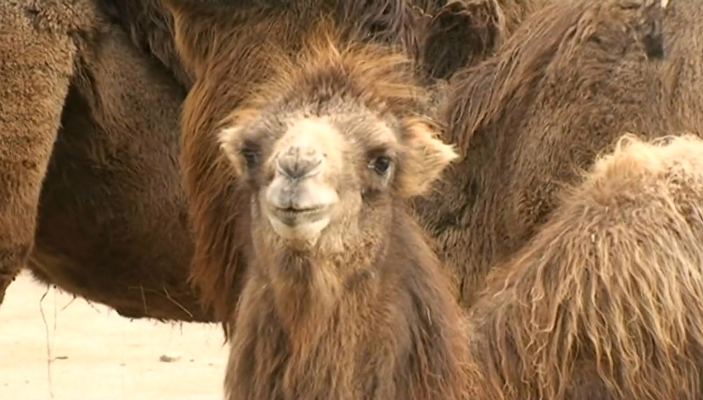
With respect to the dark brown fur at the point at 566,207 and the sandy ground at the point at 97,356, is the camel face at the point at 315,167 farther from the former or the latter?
the sandy ground at the point at 97,356

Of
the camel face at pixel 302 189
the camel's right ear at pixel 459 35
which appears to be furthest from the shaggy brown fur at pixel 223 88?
the camel face at pixel 302 189

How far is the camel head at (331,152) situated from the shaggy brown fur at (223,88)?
65 centimetres

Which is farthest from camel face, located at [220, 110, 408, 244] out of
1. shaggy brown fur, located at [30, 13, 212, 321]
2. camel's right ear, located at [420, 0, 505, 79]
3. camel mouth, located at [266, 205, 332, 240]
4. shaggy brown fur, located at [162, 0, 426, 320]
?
shaggy brown fur, located at [30, 13, 212, 321]

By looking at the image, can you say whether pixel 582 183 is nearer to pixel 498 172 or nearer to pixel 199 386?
pixel 498 172

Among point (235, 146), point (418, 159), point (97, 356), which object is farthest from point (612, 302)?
point (97, 356)

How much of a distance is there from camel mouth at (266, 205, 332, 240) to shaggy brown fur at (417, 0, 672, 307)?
1.04 m

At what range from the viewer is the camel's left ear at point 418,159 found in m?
3.48

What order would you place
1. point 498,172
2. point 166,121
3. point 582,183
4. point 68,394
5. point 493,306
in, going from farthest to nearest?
point 68,394
point 166,121
point 498,172
point 582,183
point 493,306

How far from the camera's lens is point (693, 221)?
353 cm

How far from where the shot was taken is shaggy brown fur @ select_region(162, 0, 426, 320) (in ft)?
14.1

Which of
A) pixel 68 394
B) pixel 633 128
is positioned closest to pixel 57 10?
pixel 633 128

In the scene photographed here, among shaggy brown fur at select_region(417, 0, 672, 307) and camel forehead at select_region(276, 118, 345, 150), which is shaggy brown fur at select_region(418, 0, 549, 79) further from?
camel forehead at select_region(276, 118, 345, 150)

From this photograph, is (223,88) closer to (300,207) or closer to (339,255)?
(339,255)

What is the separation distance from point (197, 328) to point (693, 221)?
18.4 ft
